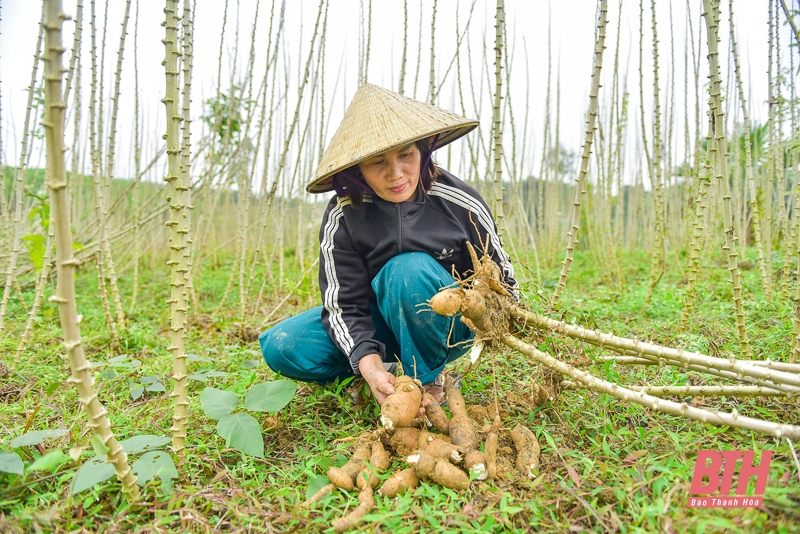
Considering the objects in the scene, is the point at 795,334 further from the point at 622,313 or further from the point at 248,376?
the point at 248,376

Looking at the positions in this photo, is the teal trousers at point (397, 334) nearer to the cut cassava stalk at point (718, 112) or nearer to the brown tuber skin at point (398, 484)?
the brown tuber skin at point (398, 484)

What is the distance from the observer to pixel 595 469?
3.66 feet

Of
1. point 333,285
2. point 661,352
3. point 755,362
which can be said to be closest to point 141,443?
point 333,285

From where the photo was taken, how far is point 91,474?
0.96m

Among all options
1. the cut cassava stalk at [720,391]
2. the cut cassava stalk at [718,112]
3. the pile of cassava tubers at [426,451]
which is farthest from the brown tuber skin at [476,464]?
the cut cassava stalk at [718,112]

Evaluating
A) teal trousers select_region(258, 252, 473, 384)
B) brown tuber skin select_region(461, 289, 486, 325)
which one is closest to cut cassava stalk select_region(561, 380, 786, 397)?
brown tuber skin select_region(461, 289, 486, 325)

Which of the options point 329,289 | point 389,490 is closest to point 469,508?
point 389,490

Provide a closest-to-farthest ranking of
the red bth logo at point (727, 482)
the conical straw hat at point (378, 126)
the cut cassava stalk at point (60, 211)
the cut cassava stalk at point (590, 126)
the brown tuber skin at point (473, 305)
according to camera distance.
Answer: the cut cassava stalk at point (60, 211), the red bth logo at point (727, 482), the brown tuber skin at point (473, 305), the conical straw hat at point (378, 126), the cut cassava stalk at point (590, 126)

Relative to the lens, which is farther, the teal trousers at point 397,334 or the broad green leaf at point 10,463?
the teal trousers at point 397,334

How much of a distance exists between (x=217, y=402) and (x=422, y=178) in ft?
3.09

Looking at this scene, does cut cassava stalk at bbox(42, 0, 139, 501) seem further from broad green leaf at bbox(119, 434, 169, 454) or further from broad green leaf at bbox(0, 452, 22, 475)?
broad green leaf at bbox(0, 452, 22, 475)

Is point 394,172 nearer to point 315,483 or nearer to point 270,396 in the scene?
Result: point 270,396

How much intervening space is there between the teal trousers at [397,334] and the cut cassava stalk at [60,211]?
0.71m

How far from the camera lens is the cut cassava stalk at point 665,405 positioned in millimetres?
939
